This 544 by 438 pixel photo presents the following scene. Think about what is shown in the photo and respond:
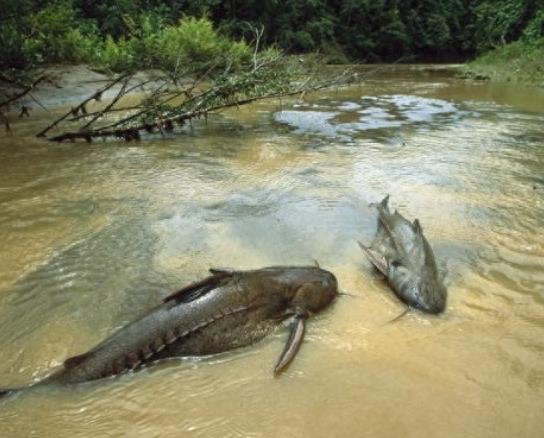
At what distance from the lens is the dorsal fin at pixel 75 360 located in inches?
121

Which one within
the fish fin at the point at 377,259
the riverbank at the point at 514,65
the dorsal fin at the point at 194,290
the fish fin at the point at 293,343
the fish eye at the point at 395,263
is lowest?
the riverbank at the point at 514,65

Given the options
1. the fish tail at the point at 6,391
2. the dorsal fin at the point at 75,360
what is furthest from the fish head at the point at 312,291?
the fish tail at the point at 6,391

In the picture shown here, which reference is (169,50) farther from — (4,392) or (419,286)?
(4,392)

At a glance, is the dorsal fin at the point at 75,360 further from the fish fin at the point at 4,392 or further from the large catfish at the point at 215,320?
the fish fin at the point at 4,392

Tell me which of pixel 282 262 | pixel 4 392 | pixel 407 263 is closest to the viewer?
pixel 4 392

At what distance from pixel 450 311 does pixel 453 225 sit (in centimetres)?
176

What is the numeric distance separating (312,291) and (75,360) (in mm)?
1677

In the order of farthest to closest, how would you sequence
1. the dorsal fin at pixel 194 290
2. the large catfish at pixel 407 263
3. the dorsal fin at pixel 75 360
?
1. the large catfish at pixel 407 263
2. the dorsal fin at pixel 194 290
3. the dorsal fin at pixel 75 360

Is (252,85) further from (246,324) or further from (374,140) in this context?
(246,324)

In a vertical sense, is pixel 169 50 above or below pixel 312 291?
above

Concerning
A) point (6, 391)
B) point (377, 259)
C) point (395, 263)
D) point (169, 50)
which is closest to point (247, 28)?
point (169, 50)

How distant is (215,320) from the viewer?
3439 mm

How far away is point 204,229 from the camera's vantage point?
529 centimetres

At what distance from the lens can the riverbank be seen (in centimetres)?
1839
